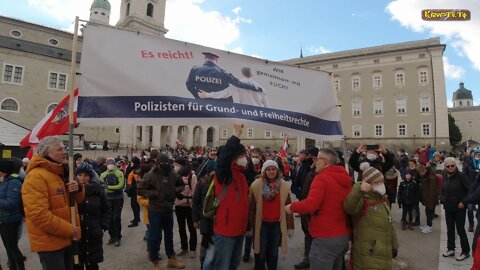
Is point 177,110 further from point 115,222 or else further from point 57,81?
point 57,81

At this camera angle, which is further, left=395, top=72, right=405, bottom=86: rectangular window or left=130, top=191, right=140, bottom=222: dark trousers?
left=395, top=72, right=405, bottom=86: rectangular window

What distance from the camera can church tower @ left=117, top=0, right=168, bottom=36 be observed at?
6088 centimetres

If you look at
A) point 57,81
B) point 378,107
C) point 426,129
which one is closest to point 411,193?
point 426,129

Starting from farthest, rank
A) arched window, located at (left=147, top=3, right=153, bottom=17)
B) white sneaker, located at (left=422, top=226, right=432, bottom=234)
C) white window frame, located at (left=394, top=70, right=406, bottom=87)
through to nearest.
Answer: arched window, located at (left=147, top=3, right=153, bottom=17) < white window frame, located at (left=394, top=70, right=406, bottom=87) < white sneaker, located at (left=422, top=226, right=432, bottom=234)

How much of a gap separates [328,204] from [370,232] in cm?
55

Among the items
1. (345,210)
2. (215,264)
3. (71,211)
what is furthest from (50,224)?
(345,210)

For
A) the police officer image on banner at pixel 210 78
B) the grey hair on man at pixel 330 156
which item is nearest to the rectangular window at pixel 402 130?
the police officer image on banner at pixel 210 78

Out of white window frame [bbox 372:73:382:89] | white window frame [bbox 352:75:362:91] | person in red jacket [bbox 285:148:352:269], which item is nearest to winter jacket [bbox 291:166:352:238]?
person in red jacket [bbox 285:148:352:269]

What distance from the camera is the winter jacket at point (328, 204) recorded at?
3.20 metres

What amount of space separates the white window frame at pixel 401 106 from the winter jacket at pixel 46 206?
50.9m

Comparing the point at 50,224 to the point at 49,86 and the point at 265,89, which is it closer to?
the point at 265,89

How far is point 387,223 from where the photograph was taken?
3.27 meters

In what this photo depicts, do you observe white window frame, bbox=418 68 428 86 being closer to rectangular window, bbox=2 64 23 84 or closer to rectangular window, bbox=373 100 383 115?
rectangular window, bbox=373 100 383 115

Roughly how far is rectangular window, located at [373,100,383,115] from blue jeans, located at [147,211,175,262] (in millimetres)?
49094
